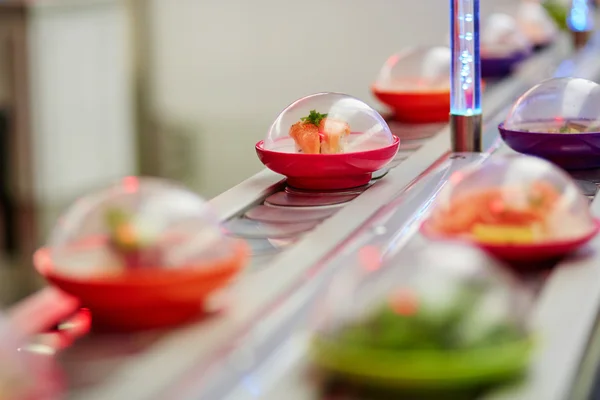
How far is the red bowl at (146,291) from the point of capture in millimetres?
1037

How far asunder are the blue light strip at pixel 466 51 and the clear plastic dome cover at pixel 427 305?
896 millimetres

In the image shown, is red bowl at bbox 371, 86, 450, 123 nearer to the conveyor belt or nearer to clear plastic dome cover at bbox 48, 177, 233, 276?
the conveyor belt

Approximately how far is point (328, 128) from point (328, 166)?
7 cm

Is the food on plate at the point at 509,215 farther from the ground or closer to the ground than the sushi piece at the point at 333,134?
closer to the ground

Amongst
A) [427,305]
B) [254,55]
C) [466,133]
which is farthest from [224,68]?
[427,305]

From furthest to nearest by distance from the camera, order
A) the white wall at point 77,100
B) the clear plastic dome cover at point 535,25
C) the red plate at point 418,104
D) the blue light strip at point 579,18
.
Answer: the white wall at point 77,100 < the blue light strip at point 579,18 < the clear plastic dome cover at point 535,25 < the red plate at point 418,104

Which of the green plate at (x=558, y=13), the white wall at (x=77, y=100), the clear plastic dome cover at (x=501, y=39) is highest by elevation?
the green plate at (x=558, y=13)

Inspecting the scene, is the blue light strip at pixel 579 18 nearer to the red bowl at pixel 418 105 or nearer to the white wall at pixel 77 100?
Answer: the red bowl at pixel 418 105

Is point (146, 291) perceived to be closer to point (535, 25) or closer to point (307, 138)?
point (307, 138)

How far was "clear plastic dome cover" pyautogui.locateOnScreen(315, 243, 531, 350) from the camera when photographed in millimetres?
914

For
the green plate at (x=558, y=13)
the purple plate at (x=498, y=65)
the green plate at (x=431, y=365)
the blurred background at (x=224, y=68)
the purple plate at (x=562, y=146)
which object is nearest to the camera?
the green plate at (x=431, y=365)

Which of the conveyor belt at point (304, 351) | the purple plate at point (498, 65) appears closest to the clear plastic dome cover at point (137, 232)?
the conveyor belt at point (304, 351)

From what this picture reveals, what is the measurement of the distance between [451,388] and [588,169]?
1.08 meters

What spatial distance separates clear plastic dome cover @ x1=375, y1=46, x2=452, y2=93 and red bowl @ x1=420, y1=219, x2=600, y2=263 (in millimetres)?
1098
